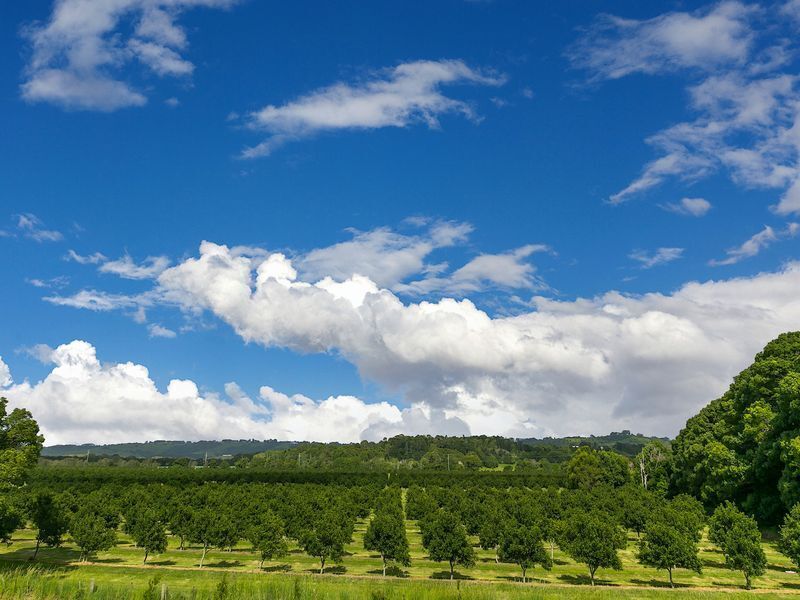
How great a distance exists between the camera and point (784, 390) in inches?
2148

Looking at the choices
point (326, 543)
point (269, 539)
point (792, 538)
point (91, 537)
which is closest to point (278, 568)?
point (269, 539)

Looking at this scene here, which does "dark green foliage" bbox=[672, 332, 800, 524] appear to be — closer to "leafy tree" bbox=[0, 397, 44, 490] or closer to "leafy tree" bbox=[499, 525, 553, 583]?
"leafy tree" bbox=[499, 525, 553, 583]

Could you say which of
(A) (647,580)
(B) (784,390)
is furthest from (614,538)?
(B) (784,390)

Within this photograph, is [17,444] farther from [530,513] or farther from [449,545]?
[530,513]

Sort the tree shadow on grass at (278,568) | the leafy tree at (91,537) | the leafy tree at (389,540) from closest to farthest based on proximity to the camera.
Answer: the leafy tree at (389,540) < the tree shadow on grass at (278,568) < the leafy tree at (91,537)

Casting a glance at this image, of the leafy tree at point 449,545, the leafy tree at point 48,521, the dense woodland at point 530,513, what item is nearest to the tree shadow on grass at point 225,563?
the dense woodland at point 530,513

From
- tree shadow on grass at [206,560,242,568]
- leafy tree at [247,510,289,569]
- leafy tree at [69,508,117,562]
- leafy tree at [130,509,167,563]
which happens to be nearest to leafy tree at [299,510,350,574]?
leafy tree at [247,510,289,569]

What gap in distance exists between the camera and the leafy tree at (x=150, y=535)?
171ft

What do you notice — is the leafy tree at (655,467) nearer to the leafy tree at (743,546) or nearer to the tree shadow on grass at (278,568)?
the leafy tree at (743,546)

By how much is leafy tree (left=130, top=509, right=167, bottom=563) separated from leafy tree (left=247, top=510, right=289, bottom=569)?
8850mm

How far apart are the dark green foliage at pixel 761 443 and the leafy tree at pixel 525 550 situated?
24680mm

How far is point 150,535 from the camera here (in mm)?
52188

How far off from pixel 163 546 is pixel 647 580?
45637 millimetres

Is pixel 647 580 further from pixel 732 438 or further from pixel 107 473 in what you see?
pixel 107 473
